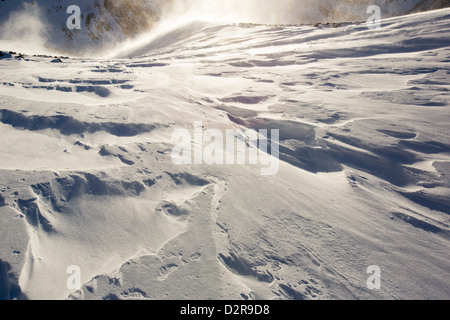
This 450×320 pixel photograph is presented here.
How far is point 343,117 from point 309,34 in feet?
16.4

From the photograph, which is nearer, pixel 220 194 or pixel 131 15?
pixel 220 194

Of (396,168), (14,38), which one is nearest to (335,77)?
(396,168)

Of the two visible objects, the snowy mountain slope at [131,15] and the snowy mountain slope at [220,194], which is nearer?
the snowy mountain slope at [220,194]

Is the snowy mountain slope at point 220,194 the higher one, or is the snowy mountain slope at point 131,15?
the snowy mountain slope at point 131,15

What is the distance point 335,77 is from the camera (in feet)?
13.4

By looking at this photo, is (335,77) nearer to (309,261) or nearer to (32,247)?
(309,261)

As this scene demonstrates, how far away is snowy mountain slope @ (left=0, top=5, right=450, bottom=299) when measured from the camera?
1295 millimetres

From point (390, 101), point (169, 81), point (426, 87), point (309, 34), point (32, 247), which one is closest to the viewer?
point (32, 247)

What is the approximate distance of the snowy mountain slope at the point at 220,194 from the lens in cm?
129

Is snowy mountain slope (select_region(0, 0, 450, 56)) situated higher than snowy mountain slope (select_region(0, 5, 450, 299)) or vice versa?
snowy mountain slope (select_region(0, 0, 450, 56))

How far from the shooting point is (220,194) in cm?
176

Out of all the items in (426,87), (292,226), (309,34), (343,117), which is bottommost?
(292,226)

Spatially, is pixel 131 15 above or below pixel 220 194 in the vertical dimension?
above

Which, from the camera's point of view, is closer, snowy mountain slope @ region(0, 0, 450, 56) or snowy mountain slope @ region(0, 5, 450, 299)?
snowy mountain slope @ region(0, 5, 450, 299)
